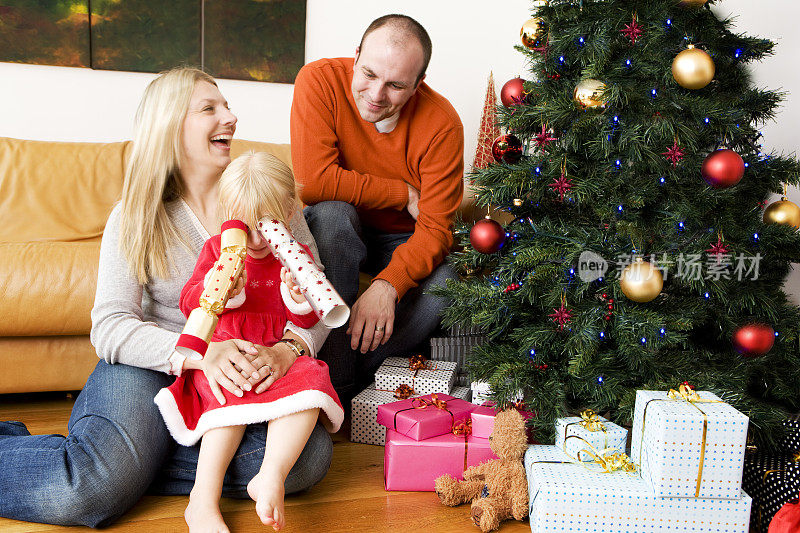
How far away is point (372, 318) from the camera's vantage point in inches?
69.5

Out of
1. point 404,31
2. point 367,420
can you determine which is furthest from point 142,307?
point 404,31

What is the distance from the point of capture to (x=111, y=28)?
277 centimetres

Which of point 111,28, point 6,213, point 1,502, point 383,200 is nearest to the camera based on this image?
point 1,502

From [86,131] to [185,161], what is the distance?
1.62 meters

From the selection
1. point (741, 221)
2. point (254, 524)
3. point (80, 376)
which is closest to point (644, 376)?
point (741, 221)

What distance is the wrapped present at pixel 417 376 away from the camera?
1.79 meters

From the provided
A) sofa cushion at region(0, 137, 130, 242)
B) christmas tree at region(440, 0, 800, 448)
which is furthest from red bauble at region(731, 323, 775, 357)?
sofa cushion at region(0, 137, 130, 242)

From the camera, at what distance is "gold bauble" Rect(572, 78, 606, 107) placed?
4.68 feet

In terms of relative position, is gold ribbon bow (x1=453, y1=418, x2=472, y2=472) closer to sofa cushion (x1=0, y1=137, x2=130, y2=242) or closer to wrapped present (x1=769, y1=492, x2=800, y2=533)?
wrapped present (x1=769, y1=492, x2=800, y2=533)

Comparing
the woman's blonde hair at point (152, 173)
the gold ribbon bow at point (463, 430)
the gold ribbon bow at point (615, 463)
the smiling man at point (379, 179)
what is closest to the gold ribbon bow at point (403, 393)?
the smiling man at point (379, 179)

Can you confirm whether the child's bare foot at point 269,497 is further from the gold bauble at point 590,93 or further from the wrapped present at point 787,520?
the gold bauble at point 590,93

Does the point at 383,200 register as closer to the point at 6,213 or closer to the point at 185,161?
the point at 185,161

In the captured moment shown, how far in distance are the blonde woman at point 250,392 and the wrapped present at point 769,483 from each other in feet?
2.97

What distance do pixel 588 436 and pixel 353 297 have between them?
81 centimetres
